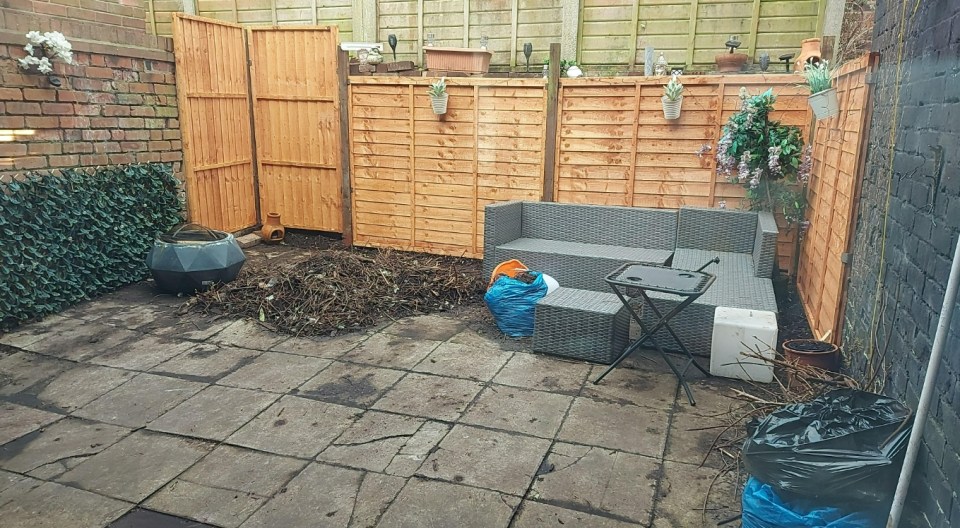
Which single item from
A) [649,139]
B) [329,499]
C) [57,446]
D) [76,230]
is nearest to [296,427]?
[329,499]

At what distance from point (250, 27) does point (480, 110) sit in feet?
10.9

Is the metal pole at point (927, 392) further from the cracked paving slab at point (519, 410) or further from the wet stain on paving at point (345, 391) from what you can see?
the wet stain on paving at point (345, 391)

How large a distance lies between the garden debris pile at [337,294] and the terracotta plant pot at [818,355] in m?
2.92

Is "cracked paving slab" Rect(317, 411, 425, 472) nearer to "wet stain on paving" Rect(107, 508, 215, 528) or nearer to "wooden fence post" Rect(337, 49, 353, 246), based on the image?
"wet stain on paving" Rect(107, 508, 215, 528)

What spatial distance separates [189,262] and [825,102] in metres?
5.32

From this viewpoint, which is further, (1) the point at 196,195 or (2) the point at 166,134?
(1) the point at 196,195

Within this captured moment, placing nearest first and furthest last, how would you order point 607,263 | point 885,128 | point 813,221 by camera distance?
point 885,128
point 813,221
point 607,263

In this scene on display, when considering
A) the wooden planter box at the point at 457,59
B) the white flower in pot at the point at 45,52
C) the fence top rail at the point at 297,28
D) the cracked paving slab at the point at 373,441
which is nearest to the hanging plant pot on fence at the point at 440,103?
the wooden planter box at the point at 457,59

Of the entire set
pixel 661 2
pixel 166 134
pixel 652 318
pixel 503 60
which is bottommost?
pixel 652 318

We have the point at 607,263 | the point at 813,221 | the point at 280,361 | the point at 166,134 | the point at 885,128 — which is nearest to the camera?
the point at 885,128

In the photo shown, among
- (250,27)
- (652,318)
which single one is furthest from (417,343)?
(250,27)

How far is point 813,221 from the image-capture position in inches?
208

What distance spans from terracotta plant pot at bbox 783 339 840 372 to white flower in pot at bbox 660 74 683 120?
3114mm

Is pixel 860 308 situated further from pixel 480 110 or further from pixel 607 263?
pixel 480 110
